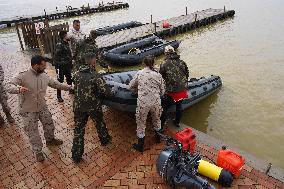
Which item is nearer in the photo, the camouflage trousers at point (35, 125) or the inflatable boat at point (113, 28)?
the camouflage trousers at point (35, 125)

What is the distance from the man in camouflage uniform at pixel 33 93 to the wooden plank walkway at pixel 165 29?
32.9ft

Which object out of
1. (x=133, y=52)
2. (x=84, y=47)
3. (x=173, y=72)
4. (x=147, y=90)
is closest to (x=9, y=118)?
(x=84, y=47)

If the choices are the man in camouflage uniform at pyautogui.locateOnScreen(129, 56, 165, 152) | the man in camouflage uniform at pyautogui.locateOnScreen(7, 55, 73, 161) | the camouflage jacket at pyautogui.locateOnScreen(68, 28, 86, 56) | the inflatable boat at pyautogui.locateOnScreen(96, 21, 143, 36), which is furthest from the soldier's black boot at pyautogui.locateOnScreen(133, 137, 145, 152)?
the inflatable boat at pyautogui.locateOnScreen(96, 21, 143, 36)

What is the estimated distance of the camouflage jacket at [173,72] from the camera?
628 centimetres

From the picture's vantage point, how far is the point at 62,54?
795 cm

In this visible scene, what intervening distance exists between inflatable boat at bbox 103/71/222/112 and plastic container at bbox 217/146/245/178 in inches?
91.1

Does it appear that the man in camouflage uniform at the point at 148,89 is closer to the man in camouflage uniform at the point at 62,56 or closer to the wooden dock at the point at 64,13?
the man in camouflage uniform at the point at 62,56

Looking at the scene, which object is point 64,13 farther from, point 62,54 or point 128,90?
point 128,90

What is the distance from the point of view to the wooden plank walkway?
648 inches

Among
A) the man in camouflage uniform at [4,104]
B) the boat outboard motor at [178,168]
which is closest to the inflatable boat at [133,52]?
the man in camouflage uniform at [4,104]

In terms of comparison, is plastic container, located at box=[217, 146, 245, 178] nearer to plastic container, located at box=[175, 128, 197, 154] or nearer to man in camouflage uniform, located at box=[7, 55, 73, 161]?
plastic container, located at box=[175, 128, 197, 154]

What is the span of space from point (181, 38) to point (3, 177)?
16515 mm

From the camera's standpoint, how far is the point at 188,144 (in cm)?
580

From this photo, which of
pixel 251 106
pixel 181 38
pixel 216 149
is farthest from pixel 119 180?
pixel 181 38
